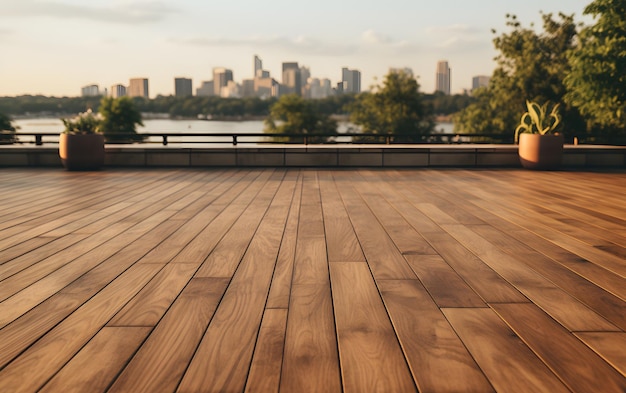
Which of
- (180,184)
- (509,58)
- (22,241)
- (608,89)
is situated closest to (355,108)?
(509,58)

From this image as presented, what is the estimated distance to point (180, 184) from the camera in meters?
7.60

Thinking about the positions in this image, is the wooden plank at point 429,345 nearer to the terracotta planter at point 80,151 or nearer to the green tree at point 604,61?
the terracotta planter at point 80,151

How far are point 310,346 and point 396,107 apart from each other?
52450 mm

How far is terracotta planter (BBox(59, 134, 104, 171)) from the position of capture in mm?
9227

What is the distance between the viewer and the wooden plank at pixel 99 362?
1.81 meters

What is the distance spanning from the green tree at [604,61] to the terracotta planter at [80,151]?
58.8ft

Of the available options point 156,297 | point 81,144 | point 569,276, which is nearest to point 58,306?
point 156,297

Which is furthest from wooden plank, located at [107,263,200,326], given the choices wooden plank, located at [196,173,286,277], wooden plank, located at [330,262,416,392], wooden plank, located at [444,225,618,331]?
wooden plank, located at [444,225,618,331]

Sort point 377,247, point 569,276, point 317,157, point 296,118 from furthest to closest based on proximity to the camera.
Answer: point 296,118, point 317,157, point 377,247, point 569,276

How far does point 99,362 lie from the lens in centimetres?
198

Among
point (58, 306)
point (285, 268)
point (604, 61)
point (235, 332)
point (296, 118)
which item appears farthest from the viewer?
point (296, 118)

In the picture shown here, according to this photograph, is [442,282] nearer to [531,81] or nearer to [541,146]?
[541,146]

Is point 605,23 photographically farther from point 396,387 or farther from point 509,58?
point 396,387

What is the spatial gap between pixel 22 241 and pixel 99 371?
2580 millimetres
